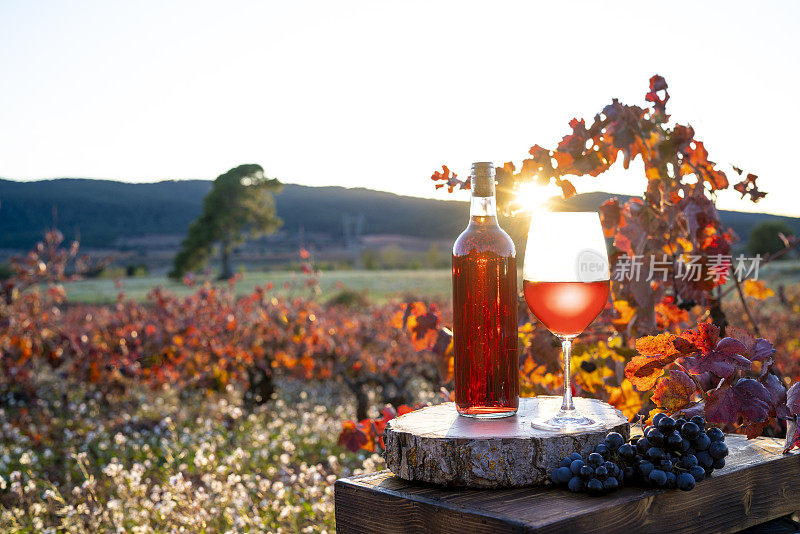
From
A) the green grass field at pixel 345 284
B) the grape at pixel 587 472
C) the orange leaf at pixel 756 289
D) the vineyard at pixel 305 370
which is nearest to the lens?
the grape at pixel 587 472

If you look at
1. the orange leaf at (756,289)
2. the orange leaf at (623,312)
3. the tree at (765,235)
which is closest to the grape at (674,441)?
the orange leaf at (623,312)

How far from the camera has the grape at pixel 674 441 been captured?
1760 millimetres

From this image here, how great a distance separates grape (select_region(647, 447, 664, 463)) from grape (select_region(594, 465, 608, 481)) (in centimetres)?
16

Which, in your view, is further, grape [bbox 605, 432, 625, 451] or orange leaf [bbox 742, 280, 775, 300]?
orange leaf [bbox 742, 280, 775, 300]

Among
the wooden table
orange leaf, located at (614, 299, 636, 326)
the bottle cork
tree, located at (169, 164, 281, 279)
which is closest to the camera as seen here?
the wooden table

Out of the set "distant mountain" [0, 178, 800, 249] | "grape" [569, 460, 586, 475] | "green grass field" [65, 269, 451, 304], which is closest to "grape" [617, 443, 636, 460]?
"grape" [569, 460, 586, 475]

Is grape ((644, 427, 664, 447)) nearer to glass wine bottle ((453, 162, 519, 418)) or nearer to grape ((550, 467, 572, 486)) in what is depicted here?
grape ((550, 467, 572, 486))

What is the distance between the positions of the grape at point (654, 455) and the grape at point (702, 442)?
11 centimetres

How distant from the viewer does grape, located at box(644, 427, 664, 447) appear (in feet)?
5.81

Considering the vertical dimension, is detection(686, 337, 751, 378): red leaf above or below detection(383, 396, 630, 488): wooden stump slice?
above

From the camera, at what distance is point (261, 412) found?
23.6ft

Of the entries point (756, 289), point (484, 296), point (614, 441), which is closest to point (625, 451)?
point (614, 441)

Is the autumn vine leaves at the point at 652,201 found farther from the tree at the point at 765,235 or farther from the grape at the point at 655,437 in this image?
the tree at the point at 765,235

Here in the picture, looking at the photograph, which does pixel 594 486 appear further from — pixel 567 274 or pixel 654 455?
pixel 567 274
